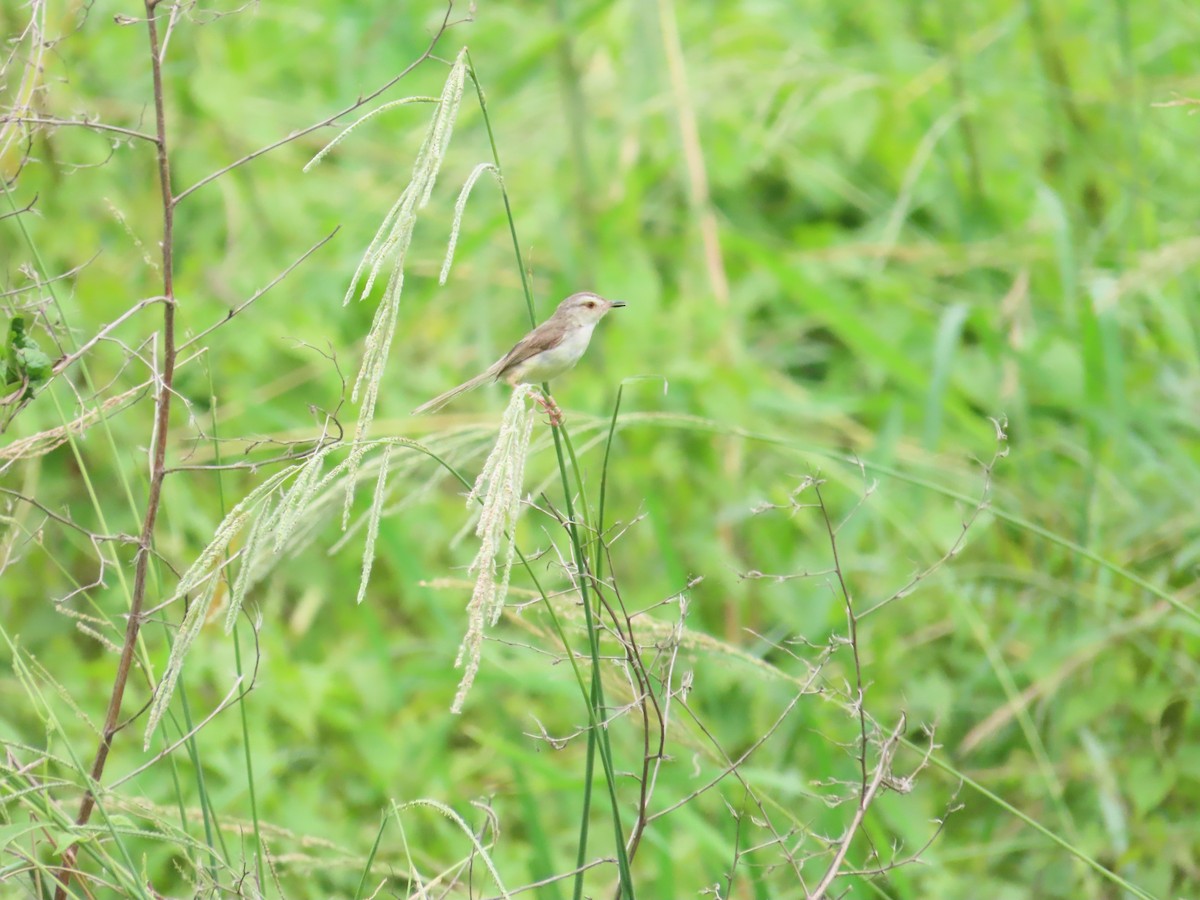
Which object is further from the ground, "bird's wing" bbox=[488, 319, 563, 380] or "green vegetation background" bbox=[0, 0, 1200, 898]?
"bird's wing" bbox=[488, 319, 563, 380]

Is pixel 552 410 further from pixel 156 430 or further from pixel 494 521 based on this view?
pixel 494 521

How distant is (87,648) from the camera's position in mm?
4684

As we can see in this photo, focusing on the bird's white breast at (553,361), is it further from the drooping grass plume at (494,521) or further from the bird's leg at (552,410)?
the drooping grass plume at (494,521)

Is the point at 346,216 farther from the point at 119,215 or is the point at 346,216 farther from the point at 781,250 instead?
the point at 119,215

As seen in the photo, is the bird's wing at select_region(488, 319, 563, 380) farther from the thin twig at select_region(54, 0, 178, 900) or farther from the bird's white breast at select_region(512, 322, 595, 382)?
the thin twig at select_region(54, 0, 178, 900)

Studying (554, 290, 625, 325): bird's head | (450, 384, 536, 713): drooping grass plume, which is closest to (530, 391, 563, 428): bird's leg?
(450, 384, 536, 713): drooping grass plume

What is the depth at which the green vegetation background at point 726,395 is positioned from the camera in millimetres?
3434

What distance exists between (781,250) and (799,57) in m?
1.02

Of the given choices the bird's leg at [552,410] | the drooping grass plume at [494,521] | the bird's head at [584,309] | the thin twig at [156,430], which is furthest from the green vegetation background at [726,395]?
the drooping grass plume at [494,521]

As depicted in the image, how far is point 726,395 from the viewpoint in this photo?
414 centimetres

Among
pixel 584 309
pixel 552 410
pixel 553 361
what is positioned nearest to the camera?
pixel 552 410

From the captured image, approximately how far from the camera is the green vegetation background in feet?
11.3

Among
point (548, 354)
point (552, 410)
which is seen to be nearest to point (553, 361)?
point (548, 354)

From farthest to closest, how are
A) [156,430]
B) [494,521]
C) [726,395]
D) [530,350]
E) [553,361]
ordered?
[726,395] → [553,361] → [530,350] → [156,430] → [494,521]
